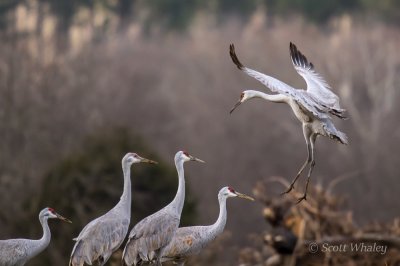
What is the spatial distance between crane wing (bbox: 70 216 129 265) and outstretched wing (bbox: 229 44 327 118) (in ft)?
8.09

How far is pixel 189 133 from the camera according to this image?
2083 inches

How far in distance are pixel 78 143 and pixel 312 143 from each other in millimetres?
23400

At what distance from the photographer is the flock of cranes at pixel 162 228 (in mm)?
16906

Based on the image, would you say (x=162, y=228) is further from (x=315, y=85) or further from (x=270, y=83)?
(x=315, y=85)

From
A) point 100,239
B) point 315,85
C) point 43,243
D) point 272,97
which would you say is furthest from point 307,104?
point 43,243

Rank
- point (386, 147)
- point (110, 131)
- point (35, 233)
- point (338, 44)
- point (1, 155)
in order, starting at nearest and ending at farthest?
point (35, 233), point (110, 131), point (1, 155), point (386, 147), point (338, 44)

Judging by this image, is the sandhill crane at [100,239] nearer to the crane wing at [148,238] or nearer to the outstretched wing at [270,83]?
the crane wing at [148,238]

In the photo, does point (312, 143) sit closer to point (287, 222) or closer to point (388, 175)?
point (287, 222)

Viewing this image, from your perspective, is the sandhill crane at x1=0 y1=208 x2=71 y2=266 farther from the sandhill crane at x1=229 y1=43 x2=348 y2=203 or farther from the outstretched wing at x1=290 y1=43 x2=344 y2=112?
the outstretched wing at x1=290 y1=43 x2=344 y2=112

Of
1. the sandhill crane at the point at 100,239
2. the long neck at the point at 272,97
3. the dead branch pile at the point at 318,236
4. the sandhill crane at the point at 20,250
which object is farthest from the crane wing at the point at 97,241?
the long neck at the point at 272,97

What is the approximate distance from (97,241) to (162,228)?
31.3 inches

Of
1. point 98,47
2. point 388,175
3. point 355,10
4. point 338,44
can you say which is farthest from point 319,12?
point 388,175

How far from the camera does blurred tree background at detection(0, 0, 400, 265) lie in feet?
103

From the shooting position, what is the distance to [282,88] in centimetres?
1645
